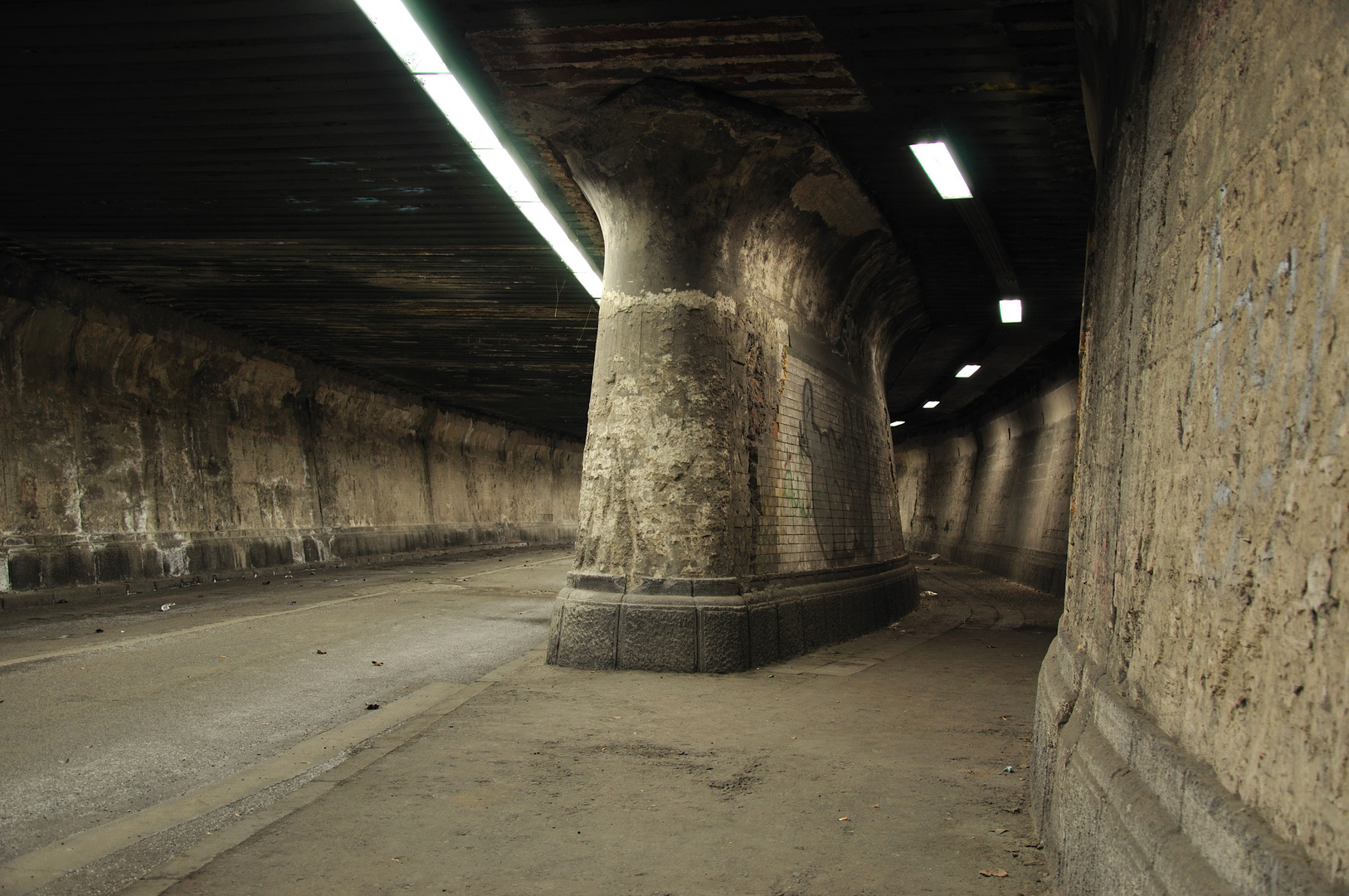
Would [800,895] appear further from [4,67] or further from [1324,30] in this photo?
[4,67]

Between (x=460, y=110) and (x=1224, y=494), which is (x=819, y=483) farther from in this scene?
(x=1224, y=494)

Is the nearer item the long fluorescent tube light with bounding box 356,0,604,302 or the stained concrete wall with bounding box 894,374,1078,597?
the long fluorescent tube light with bounding box 356,0,604,302

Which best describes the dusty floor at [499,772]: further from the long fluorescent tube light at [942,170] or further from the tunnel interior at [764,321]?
the long fluorescent tube light at [942,170]

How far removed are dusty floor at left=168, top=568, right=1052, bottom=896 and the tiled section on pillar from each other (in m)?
2.24

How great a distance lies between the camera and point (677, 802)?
4.26m

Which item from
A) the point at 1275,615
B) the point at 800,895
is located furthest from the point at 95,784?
the point at 1275,615

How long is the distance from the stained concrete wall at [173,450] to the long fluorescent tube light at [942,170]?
11.3m

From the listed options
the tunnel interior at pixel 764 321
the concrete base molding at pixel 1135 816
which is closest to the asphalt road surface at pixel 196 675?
the tunnel interior at pixel 764 321

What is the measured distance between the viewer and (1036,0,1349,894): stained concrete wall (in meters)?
1.74

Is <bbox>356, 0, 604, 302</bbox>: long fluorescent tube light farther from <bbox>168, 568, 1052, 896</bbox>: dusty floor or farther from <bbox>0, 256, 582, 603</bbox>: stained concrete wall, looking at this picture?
<bbox>0, 256, 582, 603</bbox>: stained concrete wall

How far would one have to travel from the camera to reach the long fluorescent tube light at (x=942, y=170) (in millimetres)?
8258

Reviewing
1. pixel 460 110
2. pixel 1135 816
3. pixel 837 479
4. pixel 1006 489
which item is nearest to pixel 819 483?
pixel 837 479

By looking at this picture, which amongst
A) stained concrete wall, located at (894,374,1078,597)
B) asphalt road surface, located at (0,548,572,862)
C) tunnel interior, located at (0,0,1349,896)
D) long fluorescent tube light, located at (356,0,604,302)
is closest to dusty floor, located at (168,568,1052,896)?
tunnel interior, located at (0,0,1349,896)

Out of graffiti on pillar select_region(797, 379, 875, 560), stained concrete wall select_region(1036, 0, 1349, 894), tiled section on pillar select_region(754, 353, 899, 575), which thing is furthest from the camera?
graffiti on pillar select_region(797, 379, 875, 560)
